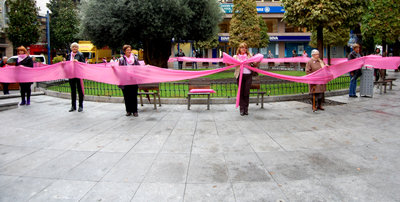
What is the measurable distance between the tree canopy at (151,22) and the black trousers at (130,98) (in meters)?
8.81

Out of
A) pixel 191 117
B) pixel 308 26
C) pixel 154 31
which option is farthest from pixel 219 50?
pixel 191 117

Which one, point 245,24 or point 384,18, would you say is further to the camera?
point 245,24

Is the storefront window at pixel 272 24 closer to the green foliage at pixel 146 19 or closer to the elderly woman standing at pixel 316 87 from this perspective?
the green foliage at pixel 146 19

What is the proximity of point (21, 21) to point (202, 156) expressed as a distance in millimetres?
37517

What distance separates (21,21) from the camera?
34344mm

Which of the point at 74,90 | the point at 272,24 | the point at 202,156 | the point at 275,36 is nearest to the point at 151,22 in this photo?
the point at 74,90

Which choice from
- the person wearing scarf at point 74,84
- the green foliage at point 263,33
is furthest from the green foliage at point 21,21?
the person wearing scarf at point 74,84

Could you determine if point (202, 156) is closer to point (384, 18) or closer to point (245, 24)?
point (384, 18)

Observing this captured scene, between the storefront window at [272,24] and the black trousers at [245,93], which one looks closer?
the black trousers at [245,93]

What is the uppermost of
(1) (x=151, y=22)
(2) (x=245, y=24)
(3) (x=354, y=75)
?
(2) (x=245, y=24)

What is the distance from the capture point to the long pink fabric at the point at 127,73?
8.21 metres

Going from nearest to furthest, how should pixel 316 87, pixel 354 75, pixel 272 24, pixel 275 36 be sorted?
pixel 316 87, pixel 354 75, pixel 275 36, pixel 272 24

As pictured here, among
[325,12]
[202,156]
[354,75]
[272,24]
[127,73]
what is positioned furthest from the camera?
[272,24]

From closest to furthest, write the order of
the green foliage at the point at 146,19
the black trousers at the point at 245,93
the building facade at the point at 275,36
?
1. the black trousers at the point at 245,93
2. the green foliage at the point at 146,19
3. the building facade at the point at 275,36
